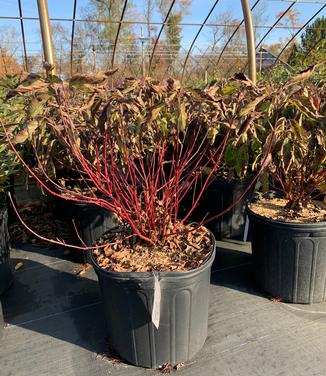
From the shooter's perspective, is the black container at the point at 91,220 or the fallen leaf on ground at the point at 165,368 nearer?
the fallen leaf on ground at the point at 165,368

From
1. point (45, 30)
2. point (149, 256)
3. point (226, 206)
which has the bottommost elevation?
point (226, 206)

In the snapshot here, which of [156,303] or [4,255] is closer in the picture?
[156,303]

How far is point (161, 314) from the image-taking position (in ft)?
4.66

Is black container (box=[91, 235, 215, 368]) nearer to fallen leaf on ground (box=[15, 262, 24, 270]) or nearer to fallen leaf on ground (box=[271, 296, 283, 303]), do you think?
fallen leaf on ground (box=[271, 296, 283, 303])

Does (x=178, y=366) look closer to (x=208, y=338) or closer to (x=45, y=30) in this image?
(x=208, y=338)

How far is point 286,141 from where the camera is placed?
176 centimetres

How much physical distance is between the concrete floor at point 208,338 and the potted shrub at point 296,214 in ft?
0.43

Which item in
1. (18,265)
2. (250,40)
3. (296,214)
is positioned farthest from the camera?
(250,40)

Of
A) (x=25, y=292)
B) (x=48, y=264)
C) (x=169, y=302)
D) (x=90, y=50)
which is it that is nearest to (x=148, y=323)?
(x=169, y=302)

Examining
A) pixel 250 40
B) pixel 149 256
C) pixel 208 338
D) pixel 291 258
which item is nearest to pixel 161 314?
pixel 149 256

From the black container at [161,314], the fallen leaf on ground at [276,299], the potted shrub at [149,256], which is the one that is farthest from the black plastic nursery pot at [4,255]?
the fallen leaf on ground at [276,299]

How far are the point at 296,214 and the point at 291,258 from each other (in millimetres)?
269

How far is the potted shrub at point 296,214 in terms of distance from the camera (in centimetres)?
174

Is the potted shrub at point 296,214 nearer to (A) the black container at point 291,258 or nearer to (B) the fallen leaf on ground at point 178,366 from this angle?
(A) the black container at point 291,258
